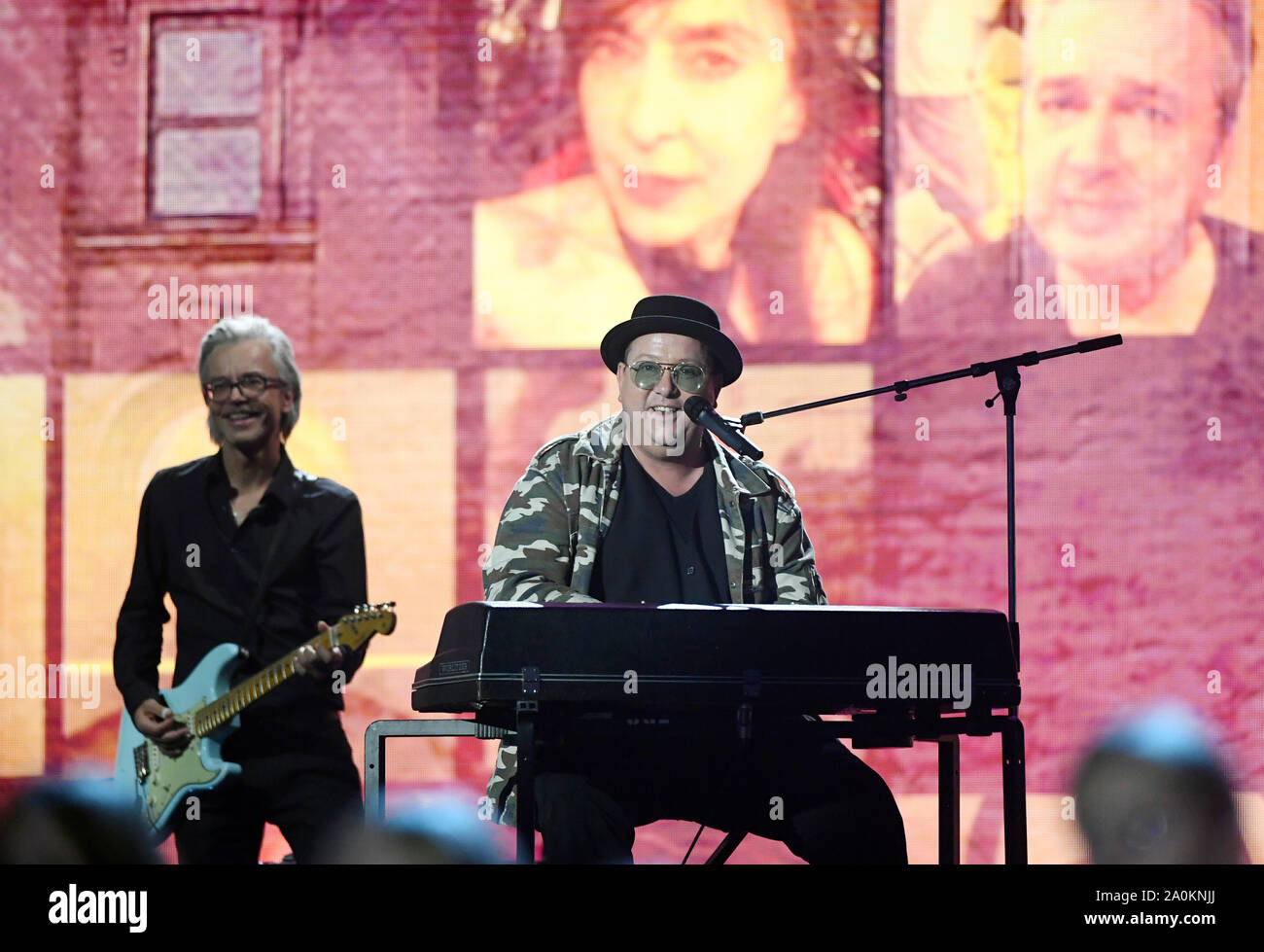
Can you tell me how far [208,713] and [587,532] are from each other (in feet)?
4.60

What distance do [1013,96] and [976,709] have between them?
293cm

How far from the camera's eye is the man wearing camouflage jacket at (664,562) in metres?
2.82

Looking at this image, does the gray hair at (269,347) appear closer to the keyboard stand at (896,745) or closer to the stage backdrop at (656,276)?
the stage backdrop at (656,276)

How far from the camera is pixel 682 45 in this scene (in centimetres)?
504

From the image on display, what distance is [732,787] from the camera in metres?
2.92

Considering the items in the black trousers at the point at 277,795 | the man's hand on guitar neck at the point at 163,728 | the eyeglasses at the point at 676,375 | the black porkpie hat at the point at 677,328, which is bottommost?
the black trousers at the point at 277,795

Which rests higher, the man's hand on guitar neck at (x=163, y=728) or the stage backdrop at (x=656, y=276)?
the stage backdrop at (x=656, y=276)

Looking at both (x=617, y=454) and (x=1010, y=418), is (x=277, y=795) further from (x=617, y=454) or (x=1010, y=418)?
(x=1010, y=418)

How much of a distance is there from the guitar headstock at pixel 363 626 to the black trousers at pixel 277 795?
229 millimetres

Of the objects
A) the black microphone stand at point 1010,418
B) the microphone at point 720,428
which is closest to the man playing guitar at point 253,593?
the microphone at point 720,428

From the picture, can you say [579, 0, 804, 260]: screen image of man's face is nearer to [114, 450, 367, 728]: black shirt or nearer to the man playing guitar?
→ the man playing guitar

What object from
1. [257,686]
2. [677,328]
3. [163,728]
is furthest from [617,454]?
[163,728]
